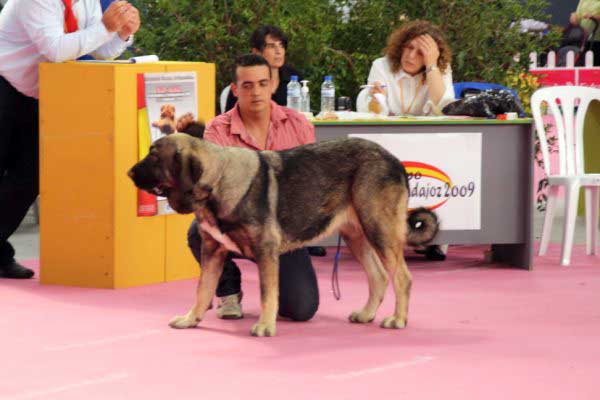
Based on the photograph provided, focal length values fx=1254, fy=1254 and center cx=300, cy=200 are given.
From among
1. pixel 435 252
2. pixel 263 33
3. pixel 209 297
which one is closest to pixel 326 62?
pixel 263 33

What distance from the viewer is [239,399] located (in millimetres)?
4496

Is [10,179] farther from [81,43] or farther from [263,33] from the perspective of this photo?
[263,33]

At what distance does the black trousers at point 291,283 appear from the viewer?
6.04 metres

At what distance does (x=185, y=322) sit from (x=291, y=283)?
58 centimetres

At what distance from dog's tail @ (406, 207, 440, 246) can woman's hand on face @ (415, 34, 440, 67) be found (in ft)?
8.83

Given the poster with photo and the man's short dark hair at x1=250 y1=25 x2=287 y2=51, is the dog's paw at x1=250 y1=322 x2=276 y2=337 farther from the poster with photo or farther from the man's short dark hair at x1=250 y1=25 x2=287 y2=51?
the man's short dark hair at x1=250 y1=25 x2=287 y2=51

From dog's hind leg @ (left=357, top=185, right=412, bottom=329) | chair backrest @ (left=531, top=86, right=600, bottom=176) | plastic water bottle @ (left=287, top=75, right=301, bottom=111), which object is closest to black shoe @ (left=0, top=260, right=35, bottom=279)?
plastic water bottle @ (left=287, top=75, right=301, bottom=111)

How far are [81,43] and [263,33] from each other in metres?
1.93

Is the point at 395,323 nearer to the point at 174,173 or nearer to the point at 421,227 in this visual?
the point at 421,227

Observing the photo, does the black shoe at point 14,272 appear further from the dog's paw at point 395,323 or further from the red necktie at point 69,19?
the dog's paw at point 395,323

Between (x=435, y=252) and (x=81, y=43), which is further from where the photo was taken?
(x=435, y=252)

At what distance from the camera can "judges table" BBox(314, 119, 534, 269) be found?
7.86 meters

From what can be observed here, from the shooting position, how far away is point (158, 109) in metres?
7.21

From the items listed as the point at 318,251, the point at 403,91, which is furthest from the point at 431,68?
the point at 318,251
